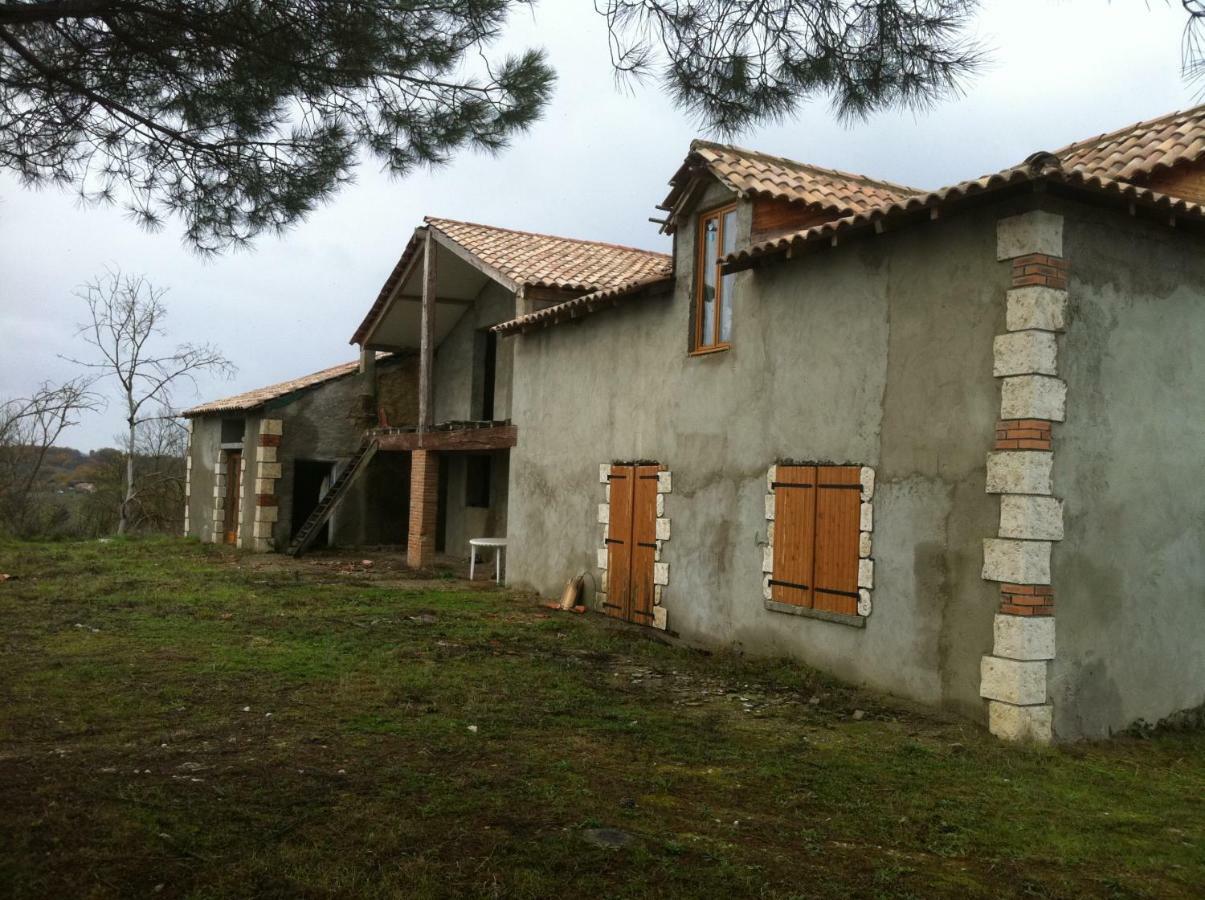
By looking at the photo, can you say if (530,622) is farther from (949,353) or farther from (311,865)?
(311,865)

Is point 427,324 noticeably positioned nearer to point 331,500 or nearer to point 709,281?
point 331,500

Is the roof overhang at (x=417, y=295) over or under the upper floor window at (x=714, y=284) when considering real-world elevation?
over

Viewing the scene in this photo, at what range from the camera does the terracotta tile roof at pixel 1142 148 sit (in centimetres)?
758

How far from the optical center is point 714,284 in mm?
10562

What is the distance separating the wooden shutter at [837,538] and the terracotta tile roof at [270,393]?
1349 cm

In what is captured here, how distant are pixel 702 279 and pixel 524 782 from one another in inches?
257

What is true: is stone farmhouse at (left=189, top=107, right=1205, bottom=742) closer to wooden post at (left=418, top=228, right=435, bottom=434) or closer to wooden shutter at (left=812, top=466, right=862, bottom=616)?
wooden shutter at (left=812, top=466, right=862, bottom=616)

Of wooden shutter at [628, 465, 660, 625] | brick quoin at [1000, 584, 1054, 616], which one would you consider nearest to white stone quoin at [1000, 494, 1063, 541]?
brick quoin at [1000, 584, 1054, 616]

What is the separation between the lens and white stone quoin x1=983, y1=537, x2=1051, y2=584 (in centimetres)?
684

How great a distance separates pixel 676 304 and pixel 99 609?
754 centimetres

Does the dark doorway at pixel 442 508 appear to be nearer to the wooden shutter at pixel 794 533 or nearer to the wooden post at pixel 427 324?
the wooden post at pixel 427 324

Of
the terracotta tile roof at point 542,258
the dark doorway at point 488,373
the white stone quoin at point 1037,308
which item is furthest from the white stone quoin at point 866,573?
the dark doorway at point 488,373

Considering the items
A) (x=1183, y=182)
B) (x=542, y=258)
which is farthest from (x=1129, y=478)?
(x=542, y=258)

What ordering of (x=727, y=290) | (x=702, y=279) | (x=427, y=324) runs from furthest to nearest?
(x=427, y=324)
(x=702, y=279)
(x=727, y=290)
